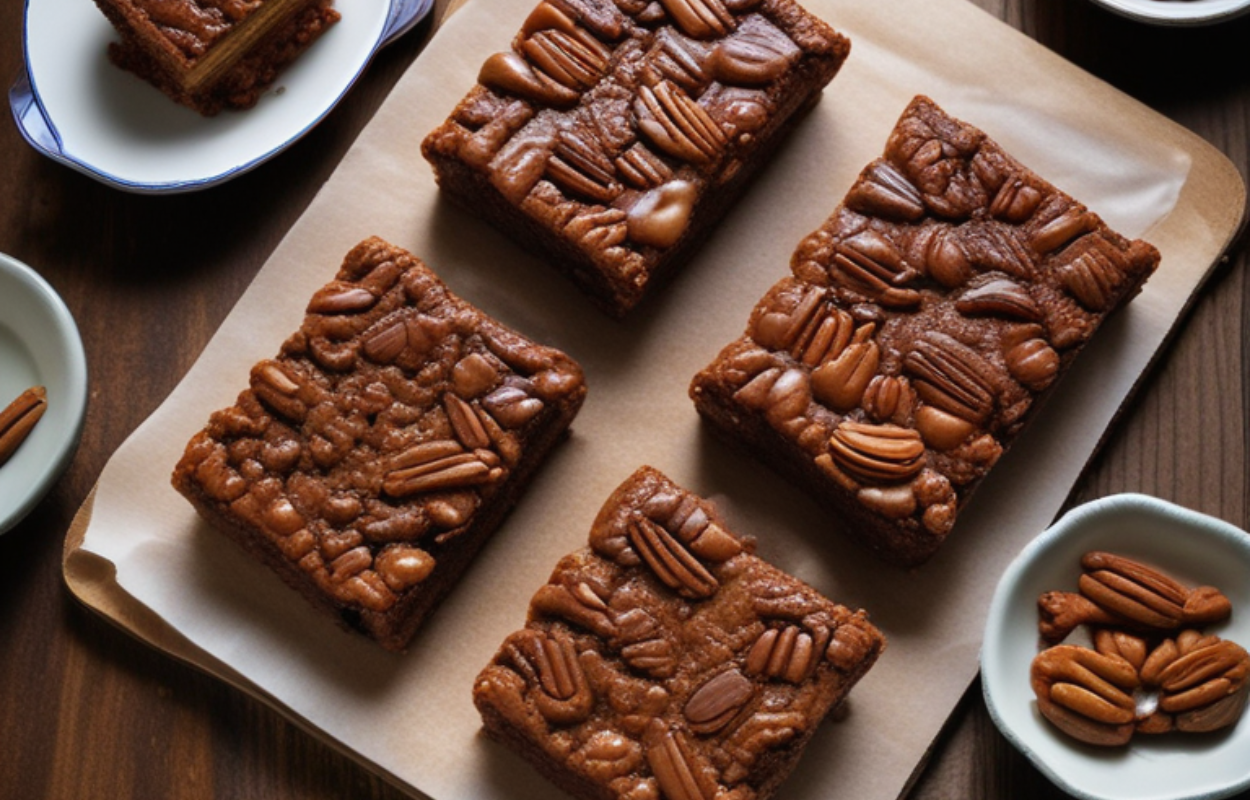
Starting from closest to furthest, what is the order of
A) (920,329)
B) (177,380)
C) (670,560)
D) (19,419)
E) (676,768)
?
(676,768) → (670,560) → (920,329) → (19,419) → (177,380)

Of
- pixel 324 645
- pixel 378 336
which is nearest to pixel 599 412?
pixel 378 336

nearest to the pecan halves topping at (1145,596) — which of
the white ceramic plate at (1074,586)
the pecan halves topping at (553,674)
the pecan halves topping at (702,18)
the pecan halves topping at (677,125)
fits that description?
the white ceramic plate at (1074,586)

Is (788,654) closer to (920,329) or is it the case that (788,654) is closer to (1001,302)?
(920,329)

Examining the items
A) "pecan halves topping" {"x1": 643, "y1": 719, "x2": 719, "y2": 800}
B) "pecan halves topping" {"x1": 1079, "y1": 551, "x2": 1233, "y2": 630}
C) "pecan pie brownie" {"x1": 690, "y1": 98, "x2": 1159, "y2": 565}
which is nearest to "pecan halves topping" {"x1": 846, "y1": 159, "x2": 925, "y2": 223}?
"pecan pie brownie" {"x1": 690, "y1": 98, "x2": 1159, "y2": 565}

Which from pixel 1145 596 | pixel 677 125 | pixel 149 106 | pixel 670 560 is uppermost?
pixel 677 125

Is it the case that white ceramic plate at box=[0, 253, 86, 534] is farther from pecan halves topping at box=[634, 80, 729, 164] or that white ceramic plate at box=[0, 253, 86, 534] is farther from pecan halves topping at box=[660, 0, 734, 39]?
pecan halves topping at box=[660, 0, 734, 39]

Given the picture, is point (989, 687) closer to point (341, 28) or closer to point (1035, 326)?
point (1035, 326)

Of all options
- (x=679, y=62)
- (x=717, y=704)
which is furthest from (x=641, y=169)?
(x=717, y=704)
